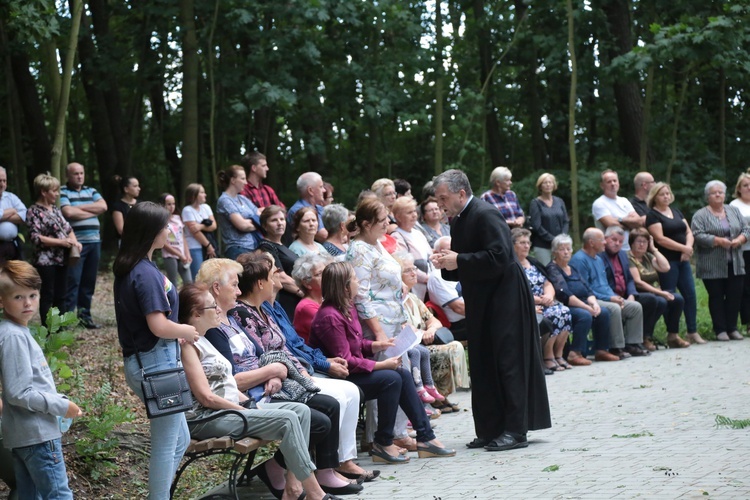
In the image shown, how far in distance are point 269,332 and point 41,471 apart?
2336 mm

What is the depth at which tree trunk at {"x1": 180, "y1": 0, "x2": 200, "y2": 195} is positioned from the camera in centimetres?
1827

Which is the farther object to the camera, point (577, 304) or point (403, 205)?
point (577, 304)

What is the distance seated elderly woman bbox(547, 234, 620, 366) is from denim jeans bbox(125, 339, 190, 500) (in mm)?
7705

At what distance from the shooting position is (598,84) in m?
25.6

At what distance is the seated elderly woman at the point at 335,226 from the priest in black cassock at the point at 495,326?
171cm

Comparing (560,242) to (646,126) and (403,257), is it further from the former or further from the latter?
(646,126)

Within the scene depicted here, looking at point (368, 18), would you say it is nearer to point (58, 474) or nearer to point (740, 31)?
point (740, 31)

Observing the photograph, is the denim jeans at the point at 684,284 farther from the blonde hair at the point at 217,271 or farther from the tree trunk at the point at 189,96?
the blonde hair at the point at 217,271

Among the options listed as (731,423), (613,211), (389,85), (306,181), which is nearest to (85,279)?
(306,181)

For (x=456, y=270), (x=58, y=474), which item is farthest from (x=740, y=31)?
(x=58, y=474)

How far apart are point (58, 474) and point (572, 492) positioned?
310 cm

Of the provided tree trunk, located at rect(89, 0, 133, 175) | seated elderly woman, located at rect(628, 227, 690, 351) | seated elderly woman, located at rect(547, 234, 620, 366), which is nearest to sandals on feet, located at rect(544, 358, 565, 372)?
seated elderly woman, located at rect(547, 234, 620, 366)

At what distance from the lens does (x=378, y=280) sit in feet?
28.0

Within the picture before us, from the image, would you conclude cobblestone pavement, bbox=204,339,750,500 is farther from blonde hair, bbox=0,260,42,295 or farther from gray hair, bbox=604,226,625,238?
gray hair, bbox=604,226,625,238
